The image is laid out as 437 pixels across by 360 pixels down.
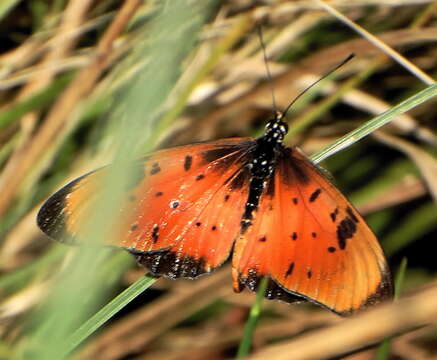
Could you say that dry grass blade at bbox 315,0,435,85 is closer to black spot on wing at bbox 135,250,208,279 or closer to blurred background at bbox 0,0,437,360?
blurred background at bbox 0,0,437,360

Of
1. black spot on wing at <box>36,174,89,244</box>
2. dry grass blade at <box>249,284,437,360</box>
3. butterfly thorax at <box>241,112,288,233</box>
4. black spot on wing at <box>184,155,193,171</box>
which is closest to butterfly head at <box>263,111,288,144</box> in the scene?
butterfly thorax at <box>241,112,288,233</box>

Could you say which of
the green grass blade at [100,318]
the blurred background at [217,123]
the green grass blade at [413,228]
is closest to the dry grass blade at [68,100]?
the blurred background at [217,123]

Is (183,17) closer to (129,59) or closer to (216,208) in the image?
(216,208)

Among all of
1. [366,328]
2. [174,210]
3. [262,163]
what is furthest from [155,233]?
[366,328]

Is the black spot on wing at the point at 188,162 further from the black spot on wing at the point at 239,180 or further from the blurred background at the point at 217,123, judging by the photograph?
the blurred background at the point at 217,123

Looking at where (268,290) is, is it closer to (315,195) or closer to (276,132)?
(315,195)

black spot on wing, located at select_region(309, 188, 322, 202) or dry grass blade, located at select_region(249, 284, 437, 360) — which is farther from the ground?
black spot on wing, located at select_region(309, 188, 322, 202)

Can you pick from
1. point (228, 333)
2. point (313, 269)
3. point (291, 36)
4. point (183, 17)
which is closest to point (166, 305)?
point (228, 333)
